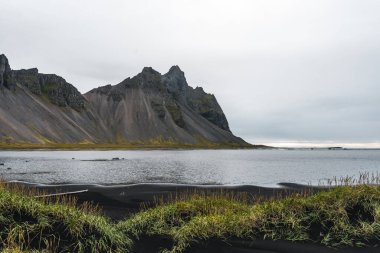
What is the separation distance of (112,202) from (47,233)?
48.5 ft

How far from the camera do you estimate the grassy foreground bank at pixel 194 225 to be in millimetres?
15125

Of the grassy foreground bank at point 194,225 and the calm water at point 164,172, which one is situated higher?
the grassy foreground bank at point 194,225

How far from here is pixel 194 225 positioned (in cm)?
1645

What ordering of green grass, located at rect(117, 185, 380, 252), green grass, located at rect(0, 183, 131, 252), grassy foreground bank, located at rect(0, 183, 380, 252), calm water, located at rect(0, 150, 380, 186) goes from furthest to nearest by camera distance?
calm water, located at rect(0, 150, 380, 186) → green grass, located at rect(117, 185, 380, 252) → grassy foreground bank, located at rect(0, 183, 380, 252) → green grass, located at rect(0, 183, 131, 252)

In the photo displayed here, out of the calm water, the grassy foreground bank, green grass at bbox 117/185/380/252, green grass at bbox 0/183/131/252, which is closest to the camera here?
green grass at bbox 0/183/131/252

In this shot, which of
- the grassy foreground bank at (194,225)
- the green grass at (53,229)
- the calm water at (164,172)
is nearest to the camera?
the green grass at (53,229)

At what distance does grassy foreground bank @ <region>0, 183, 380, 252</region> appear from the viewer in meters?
15.1

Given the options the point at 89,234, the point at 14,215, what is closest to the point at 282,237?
the point at 89,234

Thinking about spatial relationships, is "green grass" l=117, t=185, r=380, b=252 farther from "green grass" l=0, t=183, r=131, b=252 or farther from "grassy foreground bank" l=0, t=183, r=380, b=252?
"green grass" l=0, t=183, r=131, b=252

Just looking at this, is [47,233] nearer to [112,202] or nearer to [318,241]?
[318,241]

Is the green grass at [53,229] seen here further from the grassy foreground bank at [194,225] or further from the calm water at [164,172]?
the calm water at [164,172]

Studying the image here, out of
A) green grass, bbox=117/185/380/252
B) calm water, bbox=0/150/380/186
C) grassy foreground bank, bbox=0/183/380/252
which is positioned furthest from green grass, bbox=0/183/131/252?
calm water, bbox=0/150/380/186

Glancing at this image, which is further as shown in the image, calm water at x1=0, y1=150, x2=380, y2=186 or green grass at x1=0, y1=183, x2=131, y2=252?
calm water at x1=0, y1=150, x2=380, y2=186

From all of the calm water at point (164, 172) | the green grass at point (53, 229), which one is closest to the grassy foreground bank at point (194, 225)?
the green grass at point (53, 229)
